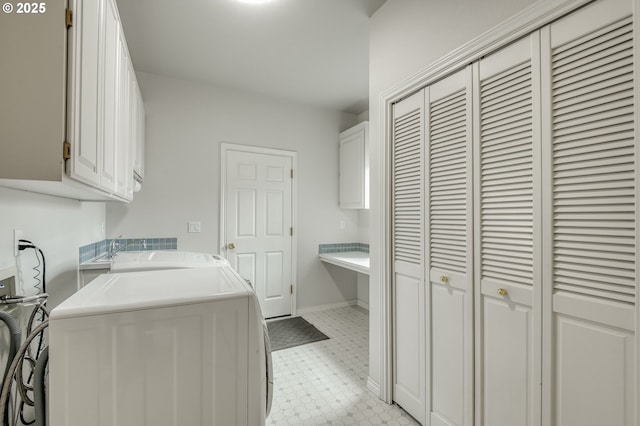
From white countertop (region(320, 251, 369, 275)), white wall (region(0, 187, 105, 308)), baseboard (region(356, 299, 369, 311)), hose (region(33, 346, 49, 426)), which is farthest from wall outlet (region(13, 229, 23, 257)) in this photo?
baseboard (region(356, 299, 369, 311))

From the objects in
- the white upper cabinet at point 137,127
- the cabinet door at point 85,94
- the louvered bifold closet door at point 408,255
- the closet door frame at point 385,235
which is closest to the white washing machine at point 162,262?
the white upper cabinet at point 137,127

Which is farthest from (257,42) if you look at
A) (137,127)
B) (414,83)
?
(414,83)

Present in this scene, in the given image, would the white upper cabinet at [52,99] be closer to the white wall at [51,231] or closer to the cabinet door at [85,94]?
the cabinet door at [85,94]

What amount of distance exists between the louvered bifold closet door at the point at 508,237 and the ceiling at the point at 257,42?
1195 millimetres

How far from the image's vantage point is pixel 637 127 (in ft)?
3.03

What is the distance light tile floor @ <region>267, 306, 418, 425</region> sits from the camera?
183 cm

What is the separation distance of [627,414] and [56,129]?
1.93 meters

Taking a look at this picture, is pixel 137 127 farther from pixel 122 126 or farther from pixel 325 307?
pixel 325 307

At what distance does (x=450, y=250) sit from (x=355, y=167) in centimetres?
228

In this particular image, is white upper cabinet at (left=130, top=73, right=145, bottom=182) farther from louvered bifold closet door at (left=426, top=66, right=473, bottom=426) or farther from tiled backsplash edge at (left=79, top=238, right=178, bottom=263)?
louvered bifold closet door at (left=426, top=66, right=473, bottom=426)

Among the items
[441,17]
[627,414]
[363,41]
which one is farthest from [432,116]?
[627,414]

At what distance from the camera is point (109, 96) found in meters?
1.39

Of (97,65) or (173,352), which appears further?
(97,65)

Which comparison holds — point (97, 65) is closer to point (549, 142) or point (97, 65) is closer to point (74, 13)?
point (74, 13)
